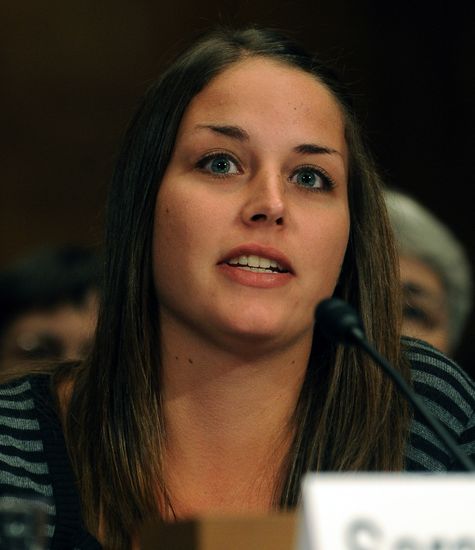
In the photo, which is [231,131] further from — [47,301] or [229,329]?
[47,301]

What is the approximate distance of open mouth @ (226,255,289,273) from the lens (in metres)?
1.98

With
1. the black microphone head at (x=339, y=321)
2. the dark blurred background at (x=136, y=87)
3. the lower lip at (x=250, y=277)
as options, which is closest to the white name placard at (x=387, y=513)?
the black microphone head at (x=339, y=321)

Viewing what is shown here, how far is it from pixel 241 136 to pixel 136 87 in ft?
9.51

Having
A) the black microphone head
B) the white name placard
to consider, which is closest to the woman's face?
the black microphone head

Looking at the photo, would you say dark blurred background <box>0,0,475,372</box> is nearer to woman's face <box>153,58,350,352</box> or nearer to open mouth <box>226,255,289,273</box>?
A: woman's face <box>153,58,350,352</box>

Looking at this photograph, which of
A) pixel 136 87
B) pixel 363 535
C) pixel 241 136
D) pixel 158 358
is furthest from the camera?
pixel 136 87

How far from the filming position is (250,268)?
78.1 inches

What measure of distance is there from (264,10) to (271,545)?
12.4ft

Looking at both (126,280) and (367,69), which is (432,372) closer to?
(126,280)

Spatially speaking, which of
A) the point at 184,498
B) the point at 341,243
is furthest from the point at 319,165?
the point at 184,498

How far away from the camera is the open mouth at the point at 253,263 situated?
198 centimetres

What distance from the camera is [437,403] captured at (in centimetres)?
220

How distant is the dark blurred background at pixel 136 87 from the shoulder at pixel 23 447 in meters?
2.62

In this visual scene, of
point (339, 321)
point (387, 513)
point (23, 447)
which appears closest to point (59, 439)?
point (23, 447)
